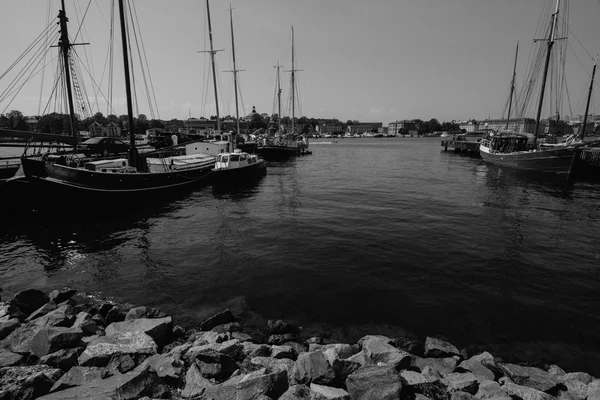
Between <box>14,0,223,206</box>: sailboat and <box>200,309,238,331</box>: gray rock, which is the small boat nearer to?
<box>14,0,223,206</box>: sailboat

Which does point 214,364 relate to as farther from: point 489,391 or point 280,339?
point 489,391

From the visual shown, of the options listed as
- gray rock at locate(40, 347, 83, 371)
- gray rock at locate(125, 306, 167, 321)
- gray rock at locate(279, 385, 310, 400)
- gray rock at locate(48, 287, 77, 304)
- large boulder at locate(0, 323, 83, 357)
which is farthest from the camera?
gray rock at locate(48, 287, 77, 304)

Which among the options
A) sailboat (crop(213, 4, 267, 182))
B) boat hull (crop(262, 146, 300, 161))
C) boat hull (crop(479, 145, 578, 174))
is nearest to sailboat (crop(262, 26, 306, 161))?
boat hull (crop(262, 146, 300, 161))

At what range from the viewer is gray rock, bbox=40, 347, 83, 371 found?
22.6 ft

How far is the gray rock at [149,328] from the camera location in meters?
8.38

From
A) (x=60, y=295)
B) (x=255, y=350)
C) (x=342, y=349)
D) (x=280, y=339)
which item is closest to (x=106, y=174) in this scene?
(x=60, y=295)

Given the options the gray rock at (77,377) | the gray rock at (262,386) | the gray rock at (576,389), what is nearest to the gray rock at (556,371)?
the gray rock at (576,389)

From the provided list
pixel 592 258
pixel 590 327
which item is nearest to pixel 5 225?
pixel 590 327

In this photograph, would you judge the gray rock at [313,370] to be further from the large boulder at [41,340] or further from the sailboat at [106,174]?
the sailboat at [106,174]

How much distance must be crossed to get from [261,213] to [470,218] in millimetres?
14785

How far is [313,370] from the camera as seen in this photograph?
642 centimetres

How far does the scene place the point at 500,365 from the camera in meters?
7.79

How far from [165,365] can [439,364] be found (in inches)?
251

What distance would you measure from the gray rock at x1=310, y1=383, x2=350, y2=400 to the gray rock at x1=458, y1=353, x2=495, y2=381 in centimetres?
340
